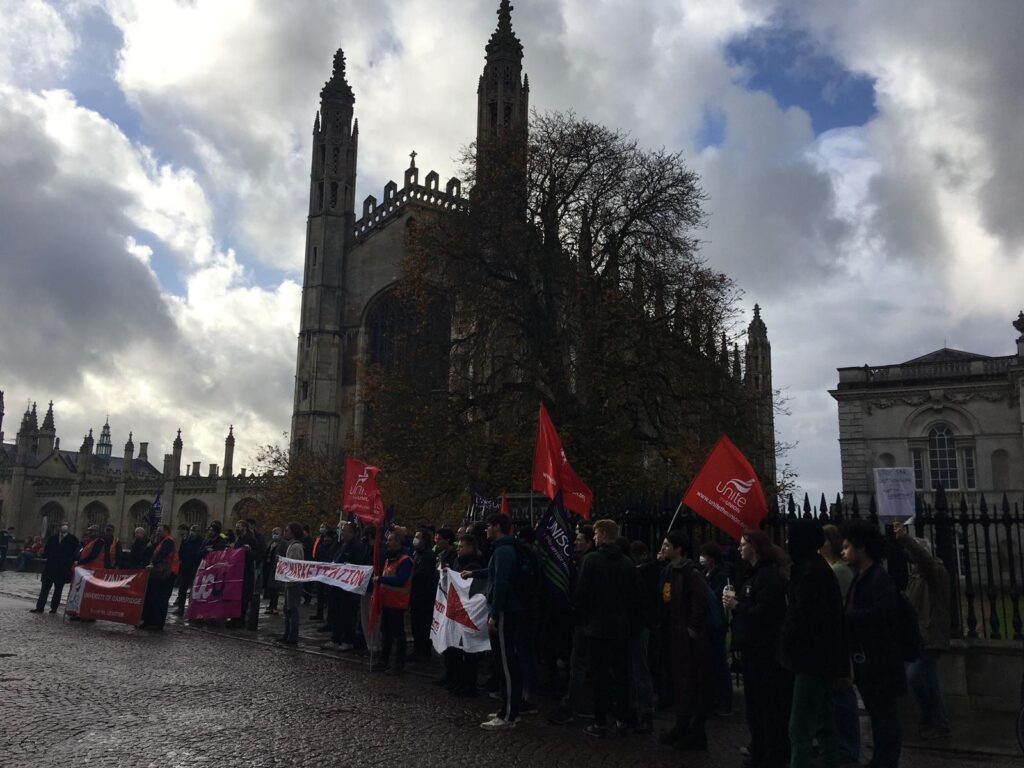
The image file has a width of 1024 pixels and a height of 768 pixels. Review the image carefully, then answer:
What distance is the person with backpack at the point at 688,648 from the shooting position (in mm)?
6766

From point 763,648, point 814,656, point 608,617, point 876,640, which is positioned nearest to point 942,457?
point 608,617

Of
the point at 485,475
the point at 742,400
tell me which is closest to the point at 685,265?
the point at 742,400

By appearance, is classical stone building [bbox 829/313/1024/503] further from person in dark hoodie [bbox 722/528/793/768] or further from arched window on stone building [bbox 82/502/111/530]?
arched window on stone building [bbox 82/502/111/530]

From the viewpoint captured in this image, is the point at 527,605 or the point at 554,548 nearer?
the point at 527,605

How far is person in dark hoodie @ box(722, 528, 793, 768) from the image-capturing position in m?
5.93

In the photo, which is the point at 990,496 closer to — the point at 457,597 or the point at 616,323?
the point at 616,323

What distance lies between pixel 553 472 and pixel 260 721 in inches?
167

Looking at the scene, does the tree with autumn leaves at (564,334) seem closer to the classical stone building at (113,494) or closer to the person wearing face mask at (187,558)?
the person wearing face mask at (187,558)

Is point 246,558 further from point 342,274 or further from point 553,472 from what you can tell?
point 342,274

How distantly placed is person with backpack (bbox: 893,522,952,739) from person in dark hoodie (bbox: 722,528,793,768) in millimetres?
1988

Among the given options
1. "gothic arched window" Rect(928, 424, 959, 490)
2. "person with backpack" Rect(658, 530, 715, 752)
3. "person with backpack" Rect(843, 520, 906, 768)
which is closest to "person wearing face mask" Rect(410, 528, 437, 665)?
"person with backpack" Rect(658, 530, 715, 752)

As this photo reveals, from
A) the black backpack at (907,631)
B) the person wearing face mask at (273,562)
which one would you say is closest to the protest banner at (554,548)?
the black backpack at (907,631)

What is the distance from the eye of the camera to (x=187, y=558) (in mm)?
15945

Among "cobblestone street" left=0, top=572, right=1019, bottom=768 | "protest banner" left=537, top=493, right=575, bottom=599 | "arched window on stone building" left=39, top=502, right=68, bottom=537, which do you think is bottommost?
"cobblestone street" left=0, top=572, right=1019, bottom=768
